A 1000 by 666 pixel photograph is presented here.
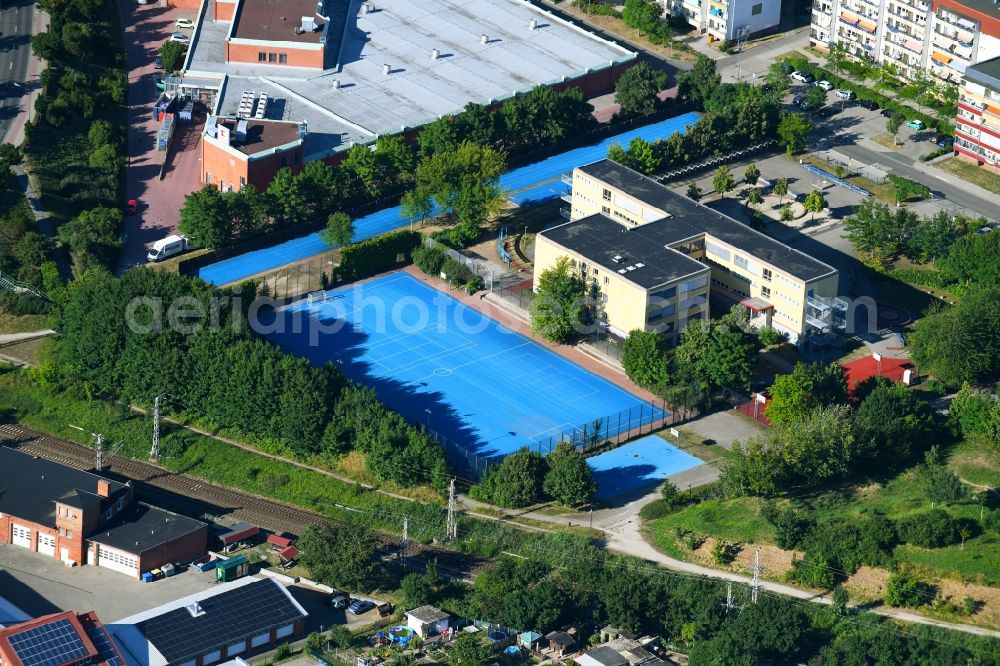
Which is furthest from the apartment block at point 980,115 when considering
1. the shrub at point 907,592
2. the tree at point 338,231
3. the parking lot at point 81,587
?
the parking lot at point 81,587

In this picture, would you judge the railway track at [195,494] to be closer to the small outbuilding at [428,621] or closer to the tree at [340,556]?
the tree at [340,556]

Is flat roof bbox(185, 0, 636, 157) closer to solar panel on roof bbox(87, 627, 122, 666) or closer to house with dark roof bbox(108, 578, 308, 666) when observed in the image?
house with dark roof bbox(108, 578, 308, 666)

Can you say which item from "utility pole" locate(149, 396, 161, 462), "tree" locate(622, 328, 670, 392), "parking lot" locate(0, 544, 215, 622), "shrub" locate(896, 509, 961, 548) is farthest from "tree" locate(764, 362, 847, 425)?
"utility pole" locate(149, 396, 161, 462)

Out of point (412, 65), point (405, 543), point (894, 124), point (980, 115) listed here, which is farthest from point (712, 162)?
point (405, 543)

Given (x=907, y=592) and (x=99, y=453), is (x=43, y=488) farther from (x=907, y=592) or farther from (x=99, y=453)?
(x=907, y=592)

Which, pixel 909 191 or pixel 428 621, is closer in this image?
pixel 428 621

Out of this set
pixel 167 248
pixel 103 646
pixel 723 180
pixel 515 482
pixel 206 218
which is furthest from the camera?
pixel 723 180

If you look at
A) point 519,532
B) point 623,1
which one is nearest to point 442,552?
point 519,532
